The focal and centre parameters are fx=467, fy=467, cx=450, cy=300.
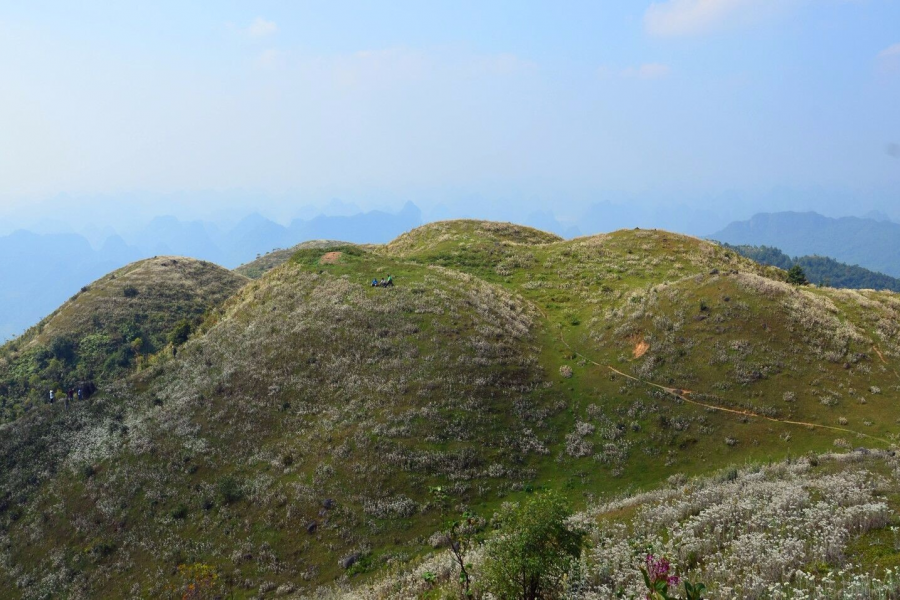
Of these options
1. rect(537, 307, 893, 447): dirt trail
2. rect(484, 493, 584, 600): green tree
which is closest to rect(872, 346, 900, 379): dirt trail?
rect(537, 307, 893, 447): dirt trail

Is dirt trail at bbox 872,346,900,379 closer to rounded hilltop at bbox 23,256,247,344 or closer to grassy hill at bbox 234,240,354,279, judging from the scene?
rounded hilltop at bbox 23,256,247,344

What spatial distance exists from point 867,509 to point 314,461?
27.4m

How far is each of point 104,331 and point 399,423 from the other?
59.5m

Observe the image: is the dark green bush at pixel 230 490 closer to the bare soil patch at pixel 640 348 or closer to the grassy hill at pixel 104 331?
the bare soil patch at pixel 640 348

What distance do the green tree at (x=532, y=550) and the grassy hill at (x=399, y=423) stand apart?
6.78m

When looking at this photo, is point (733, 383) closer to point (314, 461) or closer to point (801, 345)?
point (801, 345)

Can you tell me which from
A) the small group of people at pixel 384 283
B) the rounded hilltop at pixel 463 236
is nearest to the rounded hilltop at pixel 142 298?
the rounded hilltop at pixel 463 236

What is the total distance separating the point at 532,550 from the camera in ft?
40.2

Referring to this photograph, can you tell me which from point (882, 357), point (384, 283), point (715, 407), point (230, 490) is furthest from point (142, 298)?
point (882, 357)

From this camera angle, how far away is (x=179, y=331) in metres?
56.0

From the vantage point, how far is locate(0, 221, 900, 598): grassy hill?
1036 inches

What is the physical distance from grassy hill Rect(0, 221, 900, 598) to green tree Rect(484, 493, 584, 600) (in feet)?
Result: 22.2

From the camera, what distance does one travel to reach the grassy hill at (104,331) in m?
59.2

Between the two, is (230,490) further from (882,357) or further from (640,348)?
(882,357)
